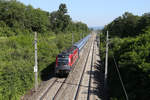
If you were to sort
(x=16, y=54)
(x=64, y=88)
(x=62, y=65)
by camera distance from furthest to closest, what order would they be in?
(x=62, y=65)
(x=16, y=54)
(x=64, y=88)

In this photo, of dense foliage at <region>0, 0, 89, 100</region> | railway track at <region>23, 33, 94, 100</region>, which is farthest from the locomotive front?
dense foliage at <region>0, 0, 89, 100</region>

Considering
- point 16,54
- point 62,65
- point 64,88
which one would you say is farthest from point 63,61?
point 16,54

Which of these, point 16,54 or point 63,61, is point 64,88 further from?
point 16,54

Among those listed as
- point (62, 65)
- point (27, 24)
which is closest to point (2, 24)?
point (27, 24)

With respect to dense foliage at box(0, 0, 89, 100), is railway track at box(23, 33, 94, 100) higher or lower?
lower

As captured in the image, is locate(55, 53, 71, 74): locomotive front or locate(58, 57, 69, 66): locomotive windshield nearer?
locate(55, 53, 71, 74): locomotive front

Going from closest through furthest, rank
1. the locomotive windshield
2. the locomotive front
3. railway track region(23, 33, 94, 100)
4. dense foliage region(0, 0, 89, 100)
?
dense foliage region(0, 0, 89, 100) → railway track region(23, 33, 94, 100) → the locomotive front → the locomotive windshield

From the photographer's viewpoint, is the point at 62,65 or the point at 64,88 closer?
the point at 64,88

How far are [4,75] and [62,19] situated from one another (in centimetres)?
6177

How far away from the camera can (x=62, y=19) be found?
71.4 m

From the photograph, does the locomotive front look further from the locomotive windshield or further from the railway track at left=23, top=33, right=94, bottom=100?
the railway track at left=23, top=33, right=94, bottom=100

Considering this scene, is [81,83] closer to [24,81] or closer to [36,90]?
[36,90]

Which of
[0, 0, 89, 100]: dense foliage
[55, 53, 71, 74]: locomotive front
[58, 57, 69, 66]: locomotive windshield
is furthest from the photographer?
[58, 57, 69, 66]: locomotive windshield

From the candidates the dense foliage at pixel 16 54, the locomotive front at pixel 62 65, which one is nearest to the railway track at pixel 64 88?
the locomotive front at pixel 62 65
